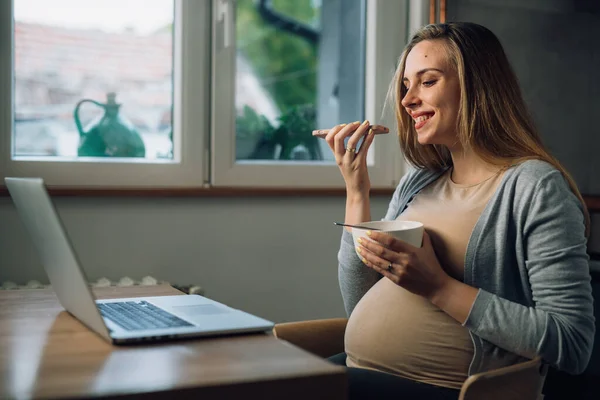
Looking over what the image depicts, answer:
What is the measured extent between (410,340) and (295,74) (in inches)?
54.0

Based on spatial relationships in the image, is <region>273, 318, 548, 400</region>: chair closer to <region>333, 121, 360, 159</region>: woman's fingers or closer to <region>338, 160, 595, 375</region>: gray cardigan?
<region>338, 160, 595, 375</region>: gray cardigan

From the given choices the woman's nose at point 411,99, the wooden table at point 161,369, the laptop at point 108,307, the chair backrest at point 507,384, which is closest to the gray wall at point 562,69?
the woman's nose at point 411,99

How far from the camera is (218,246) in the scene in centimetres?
230

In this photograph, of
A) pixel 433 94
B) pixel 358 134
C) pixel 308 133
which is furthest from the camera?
pixel 308 133

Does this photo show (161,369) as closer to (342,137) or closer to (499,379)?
(499,379)

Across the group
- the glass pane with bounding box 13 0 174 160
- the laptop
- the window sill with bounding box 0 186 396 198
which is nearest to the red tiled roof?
the glass pane with bounding box 13 0 174 160

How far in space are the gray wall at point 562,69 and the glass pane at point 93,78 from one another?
1.21 meters

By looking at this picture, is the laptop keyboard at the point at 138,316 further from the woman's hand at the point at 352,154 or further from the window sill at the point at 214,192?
the window sill at the point at 214,192

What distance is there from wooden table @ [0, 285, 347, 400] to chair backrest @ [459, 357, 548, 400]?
350mm

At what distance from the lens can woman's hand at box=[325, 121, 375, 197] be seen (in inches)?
64.4

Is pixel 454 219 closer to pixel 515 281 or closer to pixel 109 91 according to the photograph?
pixel 515 281

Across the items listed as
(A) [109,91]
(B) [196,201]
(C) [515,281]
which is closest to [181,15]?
(A) [109,91]

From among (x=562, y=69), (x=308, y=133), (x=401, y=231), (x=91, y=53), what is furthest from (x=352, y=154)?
(x=562, y=69)

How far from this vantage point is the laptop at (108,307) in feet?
3.15
